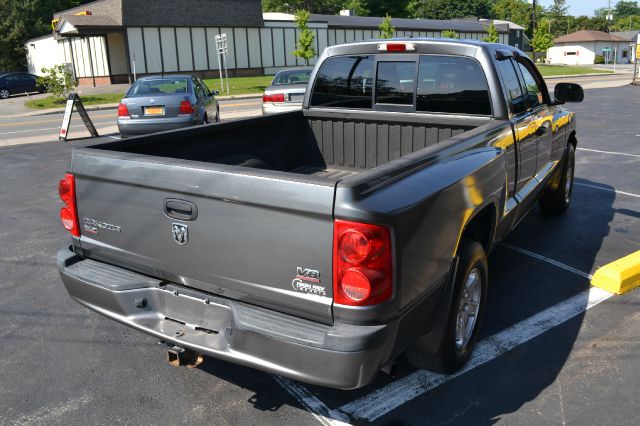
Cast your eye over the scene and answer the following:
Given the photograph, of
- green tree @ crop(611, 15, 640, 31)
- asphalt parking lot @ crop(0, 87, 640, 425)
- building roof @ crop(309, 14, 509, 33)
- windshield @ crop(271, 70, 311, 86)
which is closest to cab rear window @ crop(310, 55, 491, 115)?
asphalt parking lot @ crop(0, 87, 640, 425)

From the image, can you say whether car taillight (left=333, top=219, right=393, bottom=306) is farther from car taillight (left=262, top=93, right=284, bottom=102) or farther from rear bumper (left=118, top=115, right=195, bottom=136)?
car taillight (left=262, top=93, right=284, bottom=102)

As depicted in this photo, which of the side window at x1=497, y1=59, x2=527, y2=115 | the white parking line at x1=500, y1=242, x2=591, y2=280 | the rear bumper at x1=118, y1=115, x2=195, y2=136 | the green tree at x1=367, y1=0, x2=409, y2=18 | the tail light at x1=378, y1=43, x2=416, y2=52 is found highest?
the green tree at x1=367, y1=0, x2=409, y2=18

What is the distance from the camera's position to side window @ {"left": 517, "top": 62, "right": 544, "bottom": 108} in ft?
17.0

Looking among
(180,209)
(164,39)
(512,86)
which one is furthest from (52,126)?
(164,39)

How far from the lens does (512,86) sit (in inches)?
186

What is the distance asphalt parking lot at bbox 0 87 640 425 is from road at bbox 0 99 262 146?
36.8 ft

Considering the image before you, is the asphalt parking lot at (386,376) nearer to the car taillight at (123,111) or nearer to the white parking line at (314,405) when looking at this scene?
the white parking line at (314,405)

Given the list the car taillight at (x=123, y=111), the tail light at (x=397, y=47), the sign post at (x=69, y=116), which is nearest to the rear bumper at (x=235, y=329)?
the tail light at (x=397, y=47)

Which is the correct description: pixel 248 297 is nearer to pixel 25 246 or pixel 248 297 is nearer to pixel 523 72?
pixel 523 72

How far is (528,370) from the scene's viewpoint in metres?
3.72

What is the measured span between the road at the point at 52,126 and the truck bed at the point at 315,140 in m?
12.0

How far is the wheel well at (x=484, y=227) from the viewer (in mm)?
3882

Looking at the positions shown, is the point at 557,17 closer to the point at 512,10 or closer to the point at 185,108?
the point at 512,10

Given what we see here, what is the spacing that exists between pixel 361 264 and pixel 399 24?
5551cm
